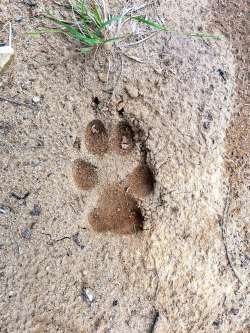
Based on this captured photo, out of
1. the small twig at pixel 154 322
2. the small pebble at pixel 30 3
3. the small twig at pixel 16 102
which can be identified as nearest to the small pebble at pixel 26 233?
the small twig at pixel 16 102

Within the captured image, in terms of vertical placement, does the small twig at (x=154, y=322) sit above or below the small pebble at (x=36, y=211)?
below

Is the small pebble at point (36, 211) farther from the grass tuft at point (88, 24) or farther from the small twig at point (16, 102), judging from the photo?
the grass tuft at point (88, 24)

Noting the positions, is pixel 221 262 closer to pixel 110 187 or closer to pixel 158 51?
pixel 110 187

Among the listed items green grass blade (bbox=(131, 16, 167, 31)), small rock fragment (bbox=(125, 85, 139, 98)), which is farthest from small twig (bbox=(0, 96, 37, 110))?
green grass blade (bbox=(131, 16, 167, 31))

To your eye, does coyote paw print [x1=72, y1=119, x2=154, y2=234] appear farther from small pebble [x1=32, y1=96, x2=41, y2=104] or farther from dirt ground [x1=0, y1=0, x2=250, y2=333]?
small pebble [x1=32, y1=96, x2=41, y2=104]

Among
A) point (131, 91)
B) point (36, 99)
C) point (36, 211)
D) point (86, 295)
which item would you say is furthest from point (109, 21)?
point (86, 295)

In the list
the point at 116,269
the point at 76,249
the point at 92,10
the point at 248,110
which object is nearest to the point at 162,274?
the point at 116,269
